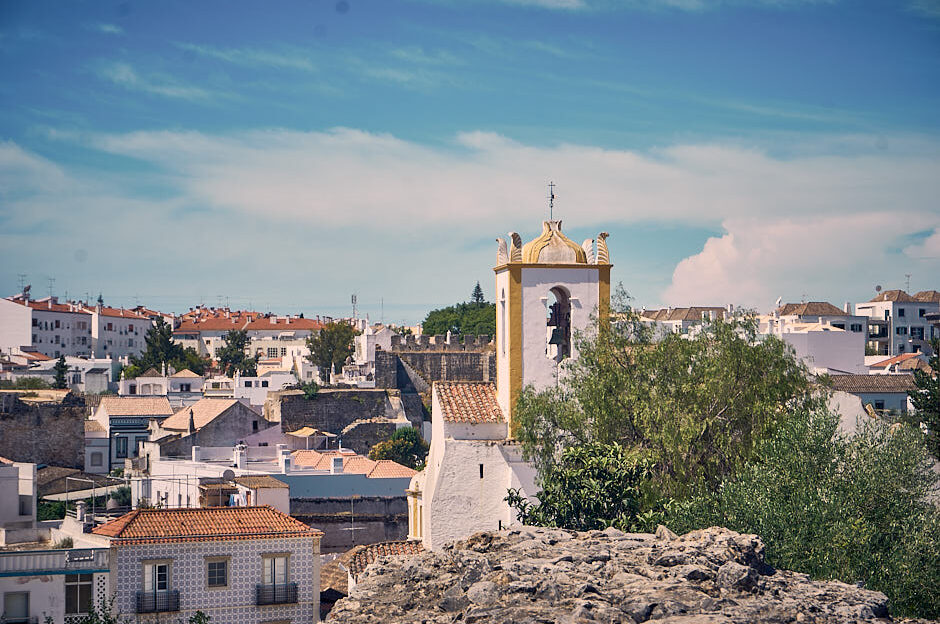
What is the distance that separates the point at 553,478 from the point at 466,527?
92.9 inches

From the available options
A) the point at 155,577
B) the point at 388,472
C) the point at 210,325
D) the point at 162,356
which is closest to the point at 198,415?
the point at 388,472

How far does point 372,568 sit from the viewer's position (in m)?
18.5

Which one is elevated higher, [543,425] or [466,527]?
[543,425]

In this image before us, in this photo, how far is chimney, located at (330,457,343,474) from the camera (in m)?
49.4

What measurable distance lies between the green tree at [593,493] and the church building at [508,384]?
1326 mm

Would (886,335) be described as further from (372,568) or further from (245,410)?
(372,568)

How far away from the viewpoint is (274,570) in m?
28.5

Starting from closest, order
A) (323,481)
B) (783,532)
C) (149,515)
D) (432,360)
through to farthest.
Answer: (783,532) < (149,515) < (323,481) < (432,360)

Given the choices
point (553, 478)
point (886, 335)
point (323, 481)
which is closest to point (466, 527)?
point (553, 478)

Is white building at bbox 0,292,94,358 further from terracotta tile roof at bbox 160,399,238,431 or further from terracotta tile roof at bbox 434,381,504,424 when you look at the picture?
terracotta tile roof at bbox 434,381,504,424

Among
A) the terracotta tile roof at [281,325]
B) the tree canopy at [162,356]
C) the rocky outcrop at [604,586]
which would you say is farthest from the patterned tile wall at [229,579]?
the terracotta tile roof at [281,325]

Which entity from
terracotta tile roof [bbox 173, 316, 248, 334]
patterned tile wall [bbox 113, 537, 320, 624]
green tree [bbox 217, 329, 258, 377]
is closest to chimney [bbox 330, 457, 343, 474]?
patterned tile wall [bbox 113, 537, 320, 624]

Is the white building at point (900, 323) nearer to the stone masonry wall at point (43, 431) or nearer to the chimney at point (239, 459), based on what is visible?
the stone masonry wall at point (43, 431)

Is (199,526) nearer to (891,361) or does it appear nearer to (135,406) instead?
(135,406)
